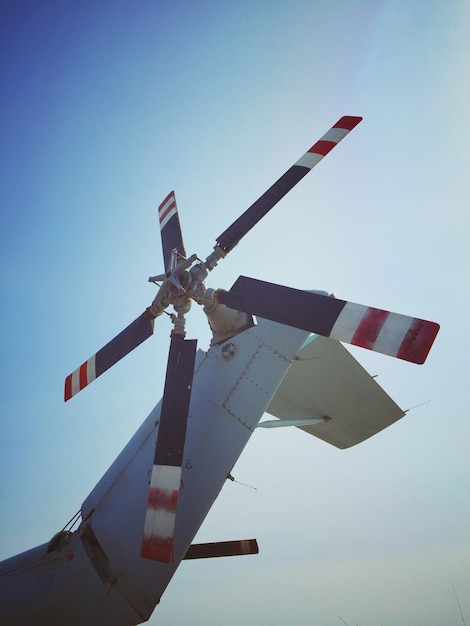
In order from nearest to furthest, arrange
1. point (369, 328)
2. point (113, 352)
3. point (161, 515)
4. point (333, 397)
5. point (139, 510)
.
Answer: point (369, 328)
point (161, 515)
point (139, 510)
point (113, 352)
point (333, 397)

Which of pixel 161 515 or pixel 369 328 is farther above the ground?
pixel 369 328

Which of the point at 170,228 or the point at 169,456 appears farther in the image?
the point at 170,228

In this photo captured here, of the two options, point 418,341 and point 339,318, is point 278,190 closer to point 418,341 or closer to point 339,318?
point 339,318

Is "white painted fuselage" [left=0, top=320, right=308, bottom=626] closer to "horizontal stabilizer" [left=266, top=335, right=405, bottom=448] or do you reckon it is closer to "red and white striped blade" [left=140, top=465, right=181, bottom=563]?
"horizontal stabilizer" [left=266, top=335, right=405, bottom=448]

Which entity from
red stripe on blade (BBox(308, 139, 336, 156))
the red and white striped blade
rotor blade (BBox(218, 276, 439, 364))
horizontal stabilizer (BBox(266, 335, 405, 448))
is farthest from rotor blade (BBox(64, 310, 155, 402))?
red stripe on blade (BBox(308, 139, 336, 156))

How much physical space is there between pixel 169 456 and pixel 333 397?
432 centimetres

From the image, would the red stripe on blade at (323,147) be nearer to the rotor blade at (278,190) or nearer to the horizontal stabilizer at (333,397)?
the rotor blade at (278,190)

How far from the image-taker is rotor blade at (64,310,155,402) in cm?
635

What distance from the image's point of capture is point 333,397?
805cm

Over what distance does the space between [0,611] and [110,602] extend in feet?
7.36

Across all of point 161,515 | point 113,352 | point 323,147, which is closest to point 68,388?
point 113,352

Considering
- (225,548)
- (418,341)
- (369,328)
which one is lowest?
(225,548)

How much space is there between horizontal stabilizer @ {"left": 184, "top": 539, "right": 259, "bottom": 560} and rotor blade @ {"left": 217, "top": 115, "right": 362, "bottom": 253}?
5.71m

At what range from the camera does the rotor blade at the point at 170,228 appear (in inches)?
275
